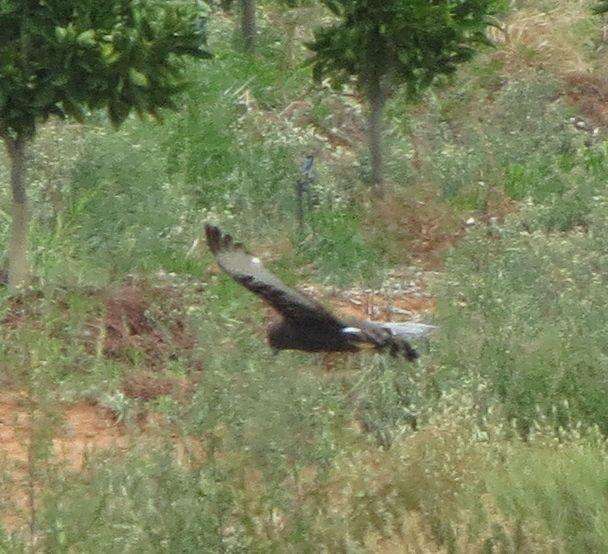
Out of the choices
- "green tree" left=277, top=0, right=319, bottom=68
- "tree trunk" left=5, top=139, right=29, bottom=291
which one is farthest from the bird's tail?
"green tree" left=277, top=0, right=319, bottom=68

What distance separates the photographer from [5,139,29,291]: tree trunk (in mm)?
9203

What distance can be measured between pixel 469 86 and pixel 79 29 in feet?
25.1

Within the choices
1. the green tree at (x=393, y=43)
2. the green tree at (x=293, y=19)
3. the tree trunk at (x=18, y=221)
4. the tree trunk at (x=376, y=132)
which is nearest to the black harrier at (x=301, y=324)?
the tree trunk at (x=18, y=221)

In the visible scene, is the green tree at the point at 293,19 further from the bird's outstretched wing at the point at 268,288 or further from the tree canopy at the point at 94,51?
the bird's outstretched wing at the point at 268,288

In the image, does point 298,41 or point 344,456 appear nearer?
point 344,456

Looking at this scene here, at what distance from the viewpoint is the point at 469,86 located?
15.5 meters

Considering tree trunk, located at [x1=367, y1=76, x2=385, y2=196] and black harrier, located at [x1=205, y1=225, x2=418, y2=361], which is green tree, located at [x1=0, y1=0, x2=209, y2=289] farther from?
tree trunk, located at [x1=367, y1=76, x2=385, y2=196]

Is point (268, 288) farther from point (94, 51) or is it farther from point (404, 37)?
point (404, 37)

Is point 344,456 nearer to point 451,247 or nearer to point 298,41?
point 451,247

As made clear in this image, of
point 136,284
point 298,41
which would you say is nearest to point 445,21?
point 136,284

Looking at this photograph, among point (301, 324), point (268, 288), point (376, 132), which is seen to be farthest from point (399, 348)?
point (376, 132)

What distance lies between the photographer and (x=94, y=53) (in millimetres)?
8219

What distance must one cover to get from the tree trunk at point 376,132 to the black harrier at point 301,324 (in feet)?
16.6

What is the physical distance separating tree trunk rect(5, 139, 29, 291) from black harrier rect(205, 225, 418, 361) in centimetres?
219
